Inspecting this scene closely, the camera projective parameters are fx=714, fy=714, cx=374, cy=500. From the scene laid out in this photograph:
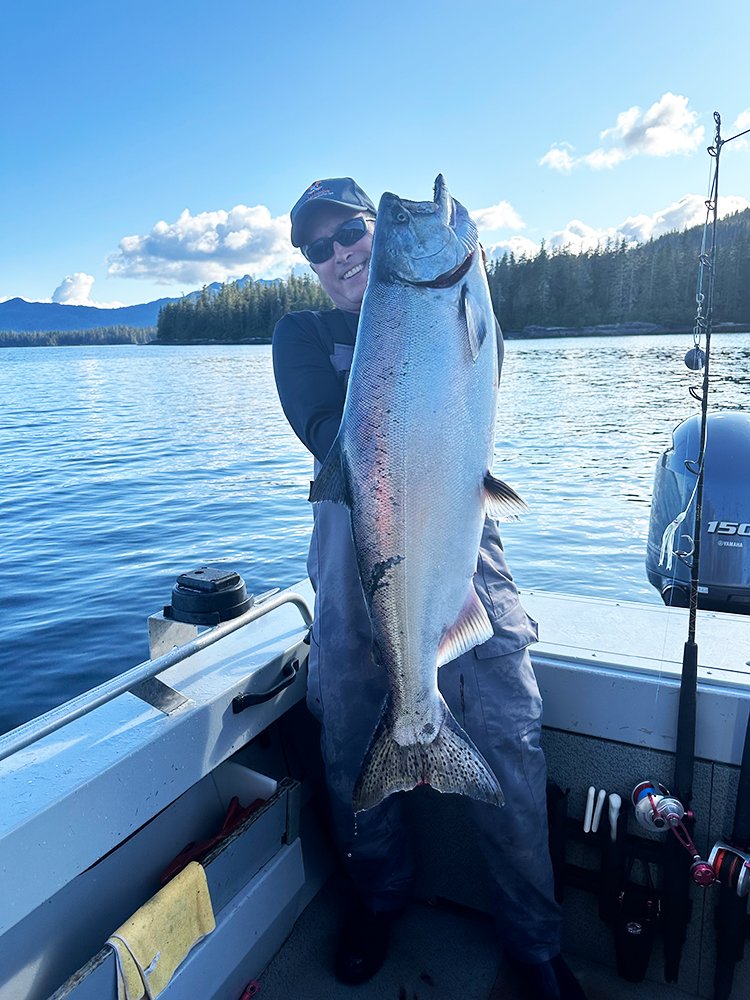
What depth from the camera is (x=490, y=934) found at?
3.35 metres

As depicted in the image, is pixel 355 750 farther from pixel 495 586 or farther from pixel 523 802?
pixel 495 586

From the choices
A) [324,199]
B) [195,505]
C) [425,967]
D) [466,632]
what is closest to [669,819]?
[466,632]

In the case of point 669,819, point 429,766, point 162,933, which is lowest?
point 162,933

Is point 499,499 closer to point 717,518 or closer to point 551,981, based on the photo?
point 551,981

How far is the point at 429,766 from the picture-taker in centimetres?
229

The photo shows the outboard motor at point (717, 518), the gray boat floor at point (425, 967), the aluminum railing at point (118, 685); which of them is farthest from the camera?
the outboard motor at point (717, 518)

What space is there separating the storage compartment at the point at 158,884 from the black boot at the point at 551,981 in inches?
41.8

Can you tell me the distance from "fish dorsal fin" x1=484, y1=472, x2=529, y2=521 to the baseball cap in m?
1.32

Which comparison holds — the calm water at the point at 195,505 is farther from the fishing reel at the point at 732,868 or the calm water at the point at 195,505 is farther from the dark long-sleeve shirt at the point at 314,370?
the dark long-sleeve shirt at the point at 314,370

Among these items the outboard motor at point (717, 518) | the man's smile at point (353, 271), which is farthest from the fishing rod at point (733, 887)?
the man's smile at point (353, 271)

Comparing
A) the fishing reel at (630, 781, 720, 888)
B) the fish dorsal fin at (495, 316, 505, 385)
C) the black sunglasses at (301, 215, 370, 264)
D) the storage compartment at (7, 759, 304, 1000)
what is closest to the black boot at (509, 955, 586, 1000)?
the fishing reel at (630, 781, 720, 888)

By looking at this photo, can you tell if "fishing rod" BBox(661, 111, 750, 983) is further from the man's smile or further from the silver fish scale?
the man's smile

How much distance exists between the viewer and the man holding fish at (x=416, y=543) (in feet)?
6.73

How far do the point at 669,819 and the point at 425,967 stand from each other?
1368mm
